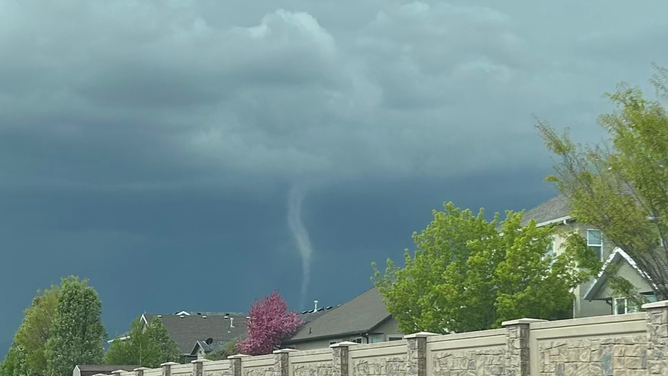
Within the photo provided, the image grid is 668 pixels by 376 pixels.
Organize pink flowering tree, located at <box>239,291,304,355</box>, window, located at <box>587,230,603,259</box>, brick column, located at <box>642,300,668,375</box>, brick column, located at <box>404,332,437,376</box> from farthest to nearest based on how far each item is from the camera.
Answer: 1. pink flowering tree, located at <box>239,291,304,355</box>
2. window, located at <box>587,230,603,259</box>
3. brick column, located at <box>404,332,437,376</box>
4. brick column, located at <box>642,300,668,375</box>

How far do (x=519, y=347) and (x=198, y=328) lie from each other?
243 feet

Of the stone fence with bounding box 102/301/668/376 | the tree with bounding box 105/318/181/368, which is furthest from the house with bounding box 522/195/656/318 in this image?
the tree with bounding box 105/318/181/368

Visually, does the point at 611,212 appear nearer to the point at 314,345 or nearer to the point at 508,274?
the point at 508,274

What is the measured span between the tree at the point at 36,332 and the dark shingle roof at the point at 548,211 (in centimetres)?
4771

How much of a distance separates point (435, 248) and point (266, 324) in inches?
920

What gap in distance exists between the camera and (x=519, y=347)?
71.1 ft

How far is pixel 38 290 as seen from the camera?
9212 cm

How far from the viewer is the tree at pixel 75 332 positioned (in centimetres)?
7525

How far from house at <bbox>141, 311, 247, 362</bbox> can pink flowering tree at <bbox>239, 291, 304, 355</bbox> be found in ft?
61.2

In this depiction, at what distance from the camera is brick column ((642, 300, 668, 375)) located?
17766 mm

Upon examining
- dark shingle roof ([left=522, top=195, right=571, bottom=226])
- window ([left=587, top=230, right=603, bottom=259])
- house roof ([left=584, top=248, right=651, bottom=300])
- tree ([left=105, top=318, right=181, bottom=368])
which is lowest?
tree ([left=105, top=318, right=181, bottom=368])

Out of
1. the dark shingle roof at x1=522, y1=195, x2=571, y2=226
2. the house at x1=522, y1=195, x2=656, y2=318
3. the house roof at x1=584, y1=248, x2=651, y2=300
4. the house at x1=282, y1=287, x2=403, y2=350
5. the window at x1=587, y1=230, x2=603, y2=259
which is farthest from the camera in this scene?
the house at x1=282, y1=287, x2=403, y2=350

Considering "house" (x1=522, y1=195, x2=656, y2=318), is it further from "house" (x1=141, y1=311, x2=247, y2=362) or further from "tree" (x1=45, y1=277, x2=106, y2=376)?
"house" (x1=141, y1=311, x2=247, y2=362)

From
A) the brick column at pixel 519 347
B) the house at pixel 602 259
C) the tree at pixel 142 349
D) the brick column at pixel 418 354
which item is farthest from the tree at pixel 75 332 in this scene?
the brick column at pixel 519 347
